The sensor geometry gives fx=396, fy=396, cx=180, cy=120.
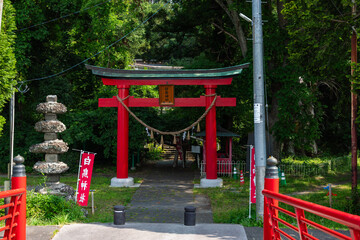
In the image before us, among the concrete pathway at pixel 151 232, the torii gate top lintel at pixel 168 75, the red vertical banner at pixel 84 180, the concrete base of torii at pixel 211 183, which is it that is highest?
the torii gate top lintel at pixel 168 75

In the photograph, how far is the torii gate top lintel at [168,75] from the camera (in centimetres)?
1877

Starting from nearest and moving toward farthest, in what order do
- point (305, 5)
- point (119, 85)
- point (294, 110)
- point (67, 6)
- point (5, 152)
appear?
point (305, 5) < point (119, 85) < point (294, 110) < point (5, 152) < point (67, 6)

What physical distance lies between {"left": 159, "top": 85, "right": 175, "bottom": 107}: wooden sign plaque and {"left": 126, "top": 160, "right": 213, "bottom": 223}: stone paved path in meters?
4.03

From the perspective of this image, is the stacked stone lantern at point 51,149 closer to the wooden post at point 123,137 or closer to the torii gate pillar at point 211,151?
the wooden post at point 123,137

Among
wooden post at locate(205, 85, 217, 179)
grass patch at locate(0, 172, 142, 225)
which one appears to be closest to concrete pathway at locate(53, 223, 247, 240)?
grass patch at locate(0, 172, 142, 225)

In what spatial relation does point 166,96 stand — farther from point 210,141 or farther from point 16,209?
point 16,209

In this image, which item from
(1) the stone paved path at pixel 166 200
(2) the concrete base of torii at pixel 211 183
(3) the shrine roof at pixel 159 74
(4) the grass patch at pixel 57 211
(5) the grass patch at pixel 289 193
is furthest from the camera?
(3) the shrine roof at pixel 159 74

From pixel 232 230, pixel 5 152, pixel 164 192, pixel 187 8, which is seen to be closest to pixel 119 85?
pixel 164 192

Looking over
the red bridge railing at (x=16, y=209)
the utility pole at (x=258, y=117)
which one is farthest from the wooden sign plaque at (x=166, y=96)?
the red bridge railing at (x=16, y=209)

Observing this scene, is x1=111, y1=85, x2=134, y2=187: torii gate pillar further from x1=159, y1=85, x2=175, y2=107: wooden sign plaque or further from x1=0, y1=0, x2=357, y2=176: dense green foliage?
x1=0, y1=0, x2=357, y2=176: dense green foliage

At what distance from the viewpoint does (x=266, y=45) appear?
21328 millimetres

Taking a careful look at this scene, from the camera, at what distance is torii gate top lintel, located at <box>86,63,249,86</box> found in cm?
1877

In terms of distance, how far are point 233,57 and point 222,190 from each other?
1400 centimetres

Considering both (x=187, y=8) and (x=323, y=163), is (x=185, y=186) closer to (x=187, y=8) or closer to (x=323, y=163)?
(x=323, y=163)
